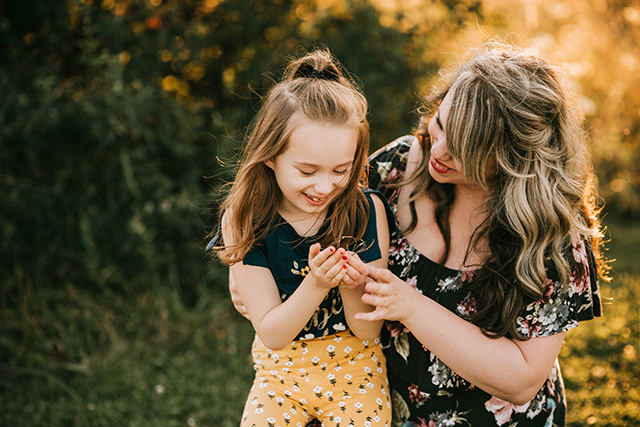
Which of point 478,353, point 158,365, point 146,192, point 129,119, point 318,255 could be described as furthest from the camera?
point 146,192

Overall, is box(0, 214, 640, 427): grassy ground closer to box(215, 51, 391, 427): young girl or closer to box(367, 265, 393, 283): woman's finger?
box(215, 51, 391, 427): young girl

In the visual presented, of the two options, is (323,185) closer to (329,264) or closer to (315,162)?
(315,162)

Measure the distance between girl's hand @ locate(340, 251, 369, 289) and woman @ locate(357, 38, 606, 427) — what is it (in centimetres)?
4

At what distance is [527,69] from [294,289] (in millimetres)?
1029

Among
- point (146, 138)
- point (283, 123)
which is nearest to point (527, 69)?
point (283, 123)

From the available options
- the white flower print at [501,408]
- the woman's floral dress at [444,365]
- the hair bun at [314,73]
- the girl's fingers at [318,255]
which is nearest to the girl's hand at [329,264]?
the girl's fingers at [318,255]

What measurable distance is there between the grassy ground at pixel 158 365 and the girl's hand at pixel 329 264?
1745mm

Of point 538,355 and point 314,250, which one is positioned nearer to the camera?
point 314,250

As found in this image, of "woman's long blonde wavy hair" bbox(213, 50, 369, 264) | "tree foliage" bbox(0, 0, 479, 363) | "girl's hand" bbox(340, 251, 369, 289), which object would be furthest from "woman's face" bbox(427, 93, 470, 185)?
"tree foliage" bbox(0, 0, 479, 363)

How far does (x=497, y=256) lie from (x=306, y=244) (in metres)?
0.62

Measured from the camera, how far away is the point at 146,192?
13.1 ft

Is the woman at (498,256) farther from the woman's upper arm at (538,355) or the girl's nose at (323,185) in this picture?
the girl's nose at (323,185)

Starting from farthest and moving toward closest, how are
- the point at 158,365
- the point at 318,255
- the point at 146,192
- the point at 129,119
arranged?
the point at 146,192 < the point at 129,119 < the point at 158,365 < the point at 318,255

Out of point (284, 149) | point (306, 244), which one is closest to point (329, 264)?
point (306, 244)
